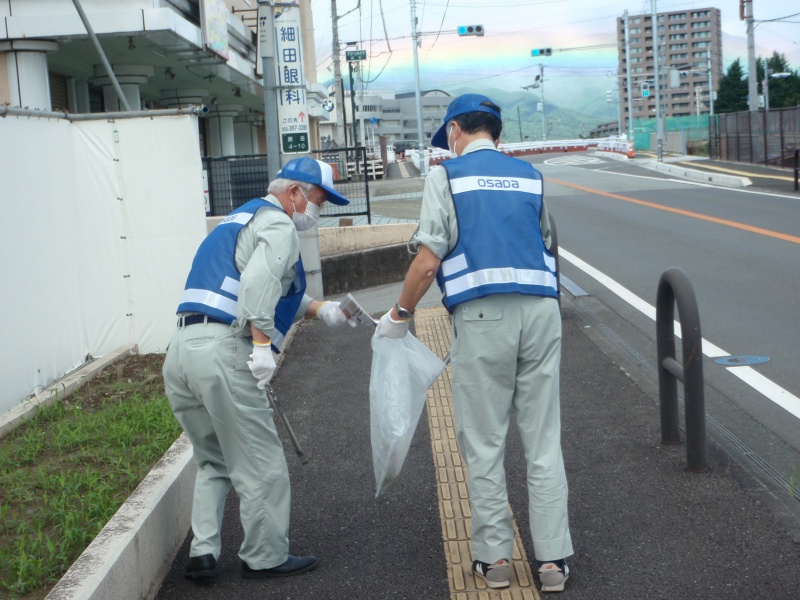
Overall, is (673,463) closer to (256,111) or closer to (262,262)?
(262,262)

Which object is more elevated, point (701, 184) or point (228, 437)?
point (701, 184)

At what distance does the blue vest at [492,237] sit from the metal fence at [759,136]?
2655 centimetres

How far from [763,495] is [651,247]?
34.5 feet

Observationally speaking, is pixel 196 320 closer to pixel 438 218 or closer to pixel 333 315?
pixel 333 315

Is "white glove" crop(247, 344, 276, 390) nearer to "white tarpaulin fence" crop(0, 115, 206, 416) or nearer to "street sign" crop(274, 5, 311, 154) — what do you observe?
"white tarpaulin fence" crop(0, 115, 206, 416)

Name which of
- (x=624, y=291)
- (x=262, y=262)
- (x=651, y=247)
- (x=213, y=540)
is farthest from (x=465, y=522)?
(x=651, y=247)

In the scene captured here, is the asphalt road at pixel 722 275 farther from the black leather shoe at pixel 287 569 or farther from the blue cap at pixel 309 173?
the blue cap at pixel 309 173

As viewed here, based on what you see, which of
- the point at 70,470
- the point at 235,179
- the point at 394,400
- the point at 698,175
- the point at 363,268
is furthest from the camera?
the point at 698,175

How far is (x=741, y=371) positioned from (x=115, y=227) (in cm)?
543

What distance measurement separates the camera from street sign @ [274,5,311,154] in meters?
10.0

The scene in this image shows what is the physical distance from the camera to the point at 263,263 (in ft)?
12.7

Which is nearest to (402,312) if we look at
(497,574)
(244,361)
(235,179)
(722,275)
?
(244,361)

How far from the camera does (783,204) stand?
20125mm

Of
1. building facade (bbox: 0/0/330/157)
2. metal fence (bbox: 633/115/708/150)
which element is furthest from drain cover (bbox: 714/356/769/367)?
metal fence (bbox: 633/115/708/150)
